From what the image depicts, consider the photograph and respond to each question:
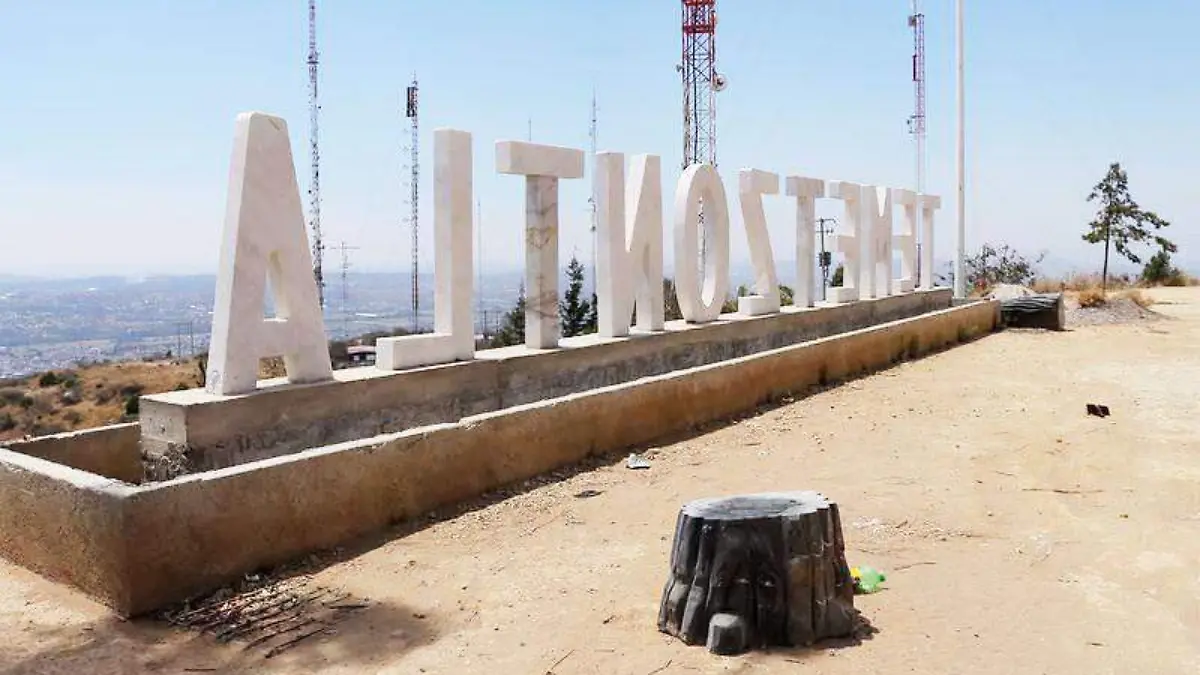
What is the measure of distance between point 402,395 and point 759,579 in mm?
4050

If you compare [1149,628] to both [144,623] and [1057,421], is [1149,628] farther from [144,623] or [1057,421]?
[1057,421]

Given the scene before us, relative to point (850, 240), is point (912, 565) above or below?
below

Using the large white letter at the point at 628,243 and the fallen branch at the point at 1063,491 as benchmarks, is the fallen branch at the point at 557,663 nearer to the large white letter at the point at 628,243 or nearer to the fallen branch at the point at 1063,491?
the fallen branch at the point at 1063,491

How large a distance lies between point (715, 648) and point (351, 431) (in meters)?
3.81

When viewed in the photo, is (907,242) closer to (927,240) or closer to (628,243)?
(927,240)

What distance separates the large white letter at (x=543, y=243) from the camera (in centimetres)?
877

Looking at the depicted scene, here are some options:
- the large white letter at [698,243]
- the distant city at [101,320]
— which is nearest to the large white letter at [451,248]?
the large white letter at [698,243]

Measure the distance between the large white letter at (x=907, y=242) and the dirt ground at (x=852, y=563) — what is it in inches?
351

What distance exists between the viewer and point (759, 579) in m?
3.85

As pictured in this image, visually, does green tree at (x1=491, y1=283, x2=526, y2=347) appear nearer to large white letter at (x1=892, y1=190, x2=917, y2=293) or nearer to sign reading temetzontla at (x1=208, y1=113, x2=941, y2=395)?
sign reading temetzontla at (x1=208, y1=113, x2=941, y2=395)

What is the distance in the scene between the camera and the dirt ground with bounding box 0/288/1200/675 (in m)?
3.89

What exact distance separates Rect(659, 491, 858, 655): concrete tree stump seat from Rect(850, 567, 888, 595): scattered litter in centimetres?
60

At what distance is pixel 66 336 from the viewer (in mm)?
39750

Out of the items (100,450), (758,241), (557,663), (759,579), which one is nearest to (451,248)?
(100,450)
